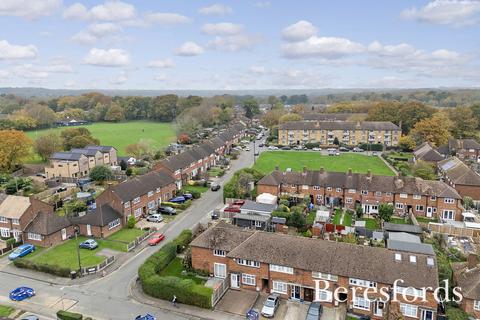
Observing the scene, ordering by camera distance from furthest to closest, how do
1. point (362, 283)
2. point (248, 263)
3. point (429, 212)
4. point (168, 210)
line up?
1. point (168, 210)
2. point (429, 212)
3. point (248, 263)
4. point (362, 283)

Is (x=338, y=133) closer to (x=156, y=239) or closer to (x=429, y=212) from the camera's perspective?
(x=429, y=212)

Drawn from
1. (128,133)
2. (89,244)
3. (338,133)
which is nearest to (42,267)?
(89,244)

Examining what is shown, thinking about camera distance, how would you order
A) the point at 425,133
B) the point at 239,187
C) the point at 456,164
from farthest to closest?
the point at 425,133 < the point at 456,164 < the point at 239,187

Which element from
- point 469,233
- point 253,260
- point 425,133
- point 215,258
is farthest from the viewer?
point 425,133

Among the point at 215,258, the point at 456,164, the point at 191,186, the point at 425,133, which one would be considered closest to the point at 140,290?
the point at 215,258

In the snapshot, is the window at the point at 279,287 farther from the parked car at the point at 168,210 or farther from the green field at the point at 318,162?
the green field at the point at 318,162

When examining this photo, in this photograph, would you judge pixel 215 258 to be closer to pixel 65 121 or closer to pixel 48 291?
pixel 48 291

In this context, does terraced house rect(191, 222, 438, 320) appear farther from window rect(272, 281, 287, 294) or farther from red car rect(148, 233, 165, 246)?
red car rect(148, 233, 165, 246)
